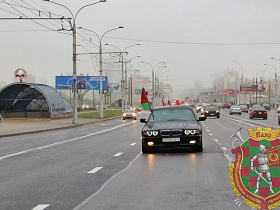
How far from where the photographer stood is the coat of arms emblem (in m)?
5.16

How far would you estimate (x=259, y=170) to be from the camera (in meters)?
5.18

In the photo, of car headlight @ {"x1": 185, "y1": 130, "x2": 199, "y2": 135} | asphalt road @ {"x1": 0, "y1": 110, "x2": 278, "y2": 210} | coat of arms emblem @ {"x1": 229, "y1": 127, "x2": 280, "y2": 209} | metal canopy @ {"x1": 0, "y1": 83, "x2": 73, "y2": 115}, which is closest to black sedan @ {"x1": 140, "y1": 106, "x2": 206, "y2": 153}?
car headlight @ {"x1": 185, "y1": 130, "x2": 199, "y2": 135}

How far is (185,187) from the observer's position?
8.45 m

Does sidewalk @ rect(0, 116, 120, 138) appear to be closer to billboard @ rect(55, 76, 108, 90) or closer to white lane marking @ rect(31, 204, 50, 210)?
white lane marking @ rect(31, 204, 50, 210)

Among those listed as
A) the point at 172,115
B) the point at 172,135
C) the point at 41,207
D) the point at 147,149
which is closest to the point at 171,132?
the point at 172,135

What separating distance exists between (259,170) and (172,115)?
10.7m

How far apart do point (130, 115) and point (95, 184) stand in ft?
148

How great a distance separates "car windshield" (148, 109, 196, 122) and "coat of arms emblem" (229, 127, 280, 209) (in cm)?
1024

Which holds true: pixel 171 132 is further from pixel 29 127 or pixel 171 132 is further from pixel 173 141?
pixel 29 127

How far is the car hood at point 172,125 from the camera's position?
46.9 feet

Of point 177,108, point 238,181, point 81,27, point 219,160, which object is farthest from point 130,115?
point 238,181

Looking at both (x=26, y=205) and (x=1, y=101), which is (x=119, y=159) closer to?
(x=26, y=205)

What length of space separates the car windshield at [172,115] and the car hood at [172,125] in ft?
1.59

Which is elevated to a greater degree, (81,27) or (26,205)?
(81,27)
